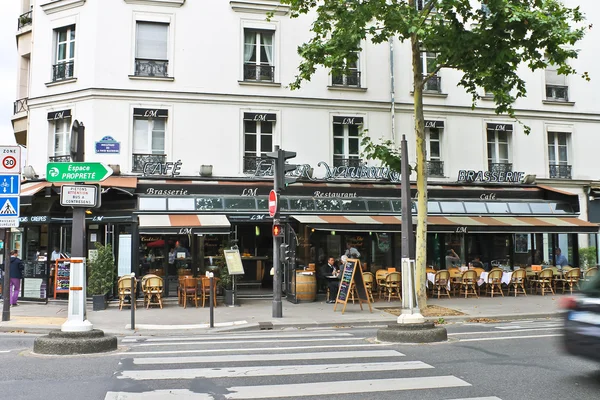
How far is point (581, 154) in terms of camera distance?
2277cm

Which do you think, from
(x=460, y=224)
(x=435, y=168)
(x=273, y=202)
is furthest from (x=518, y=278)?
(x=273, y=202)

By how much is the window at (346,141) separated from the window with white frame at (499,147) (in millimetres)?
5722

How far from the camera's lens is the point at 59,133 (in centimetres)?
1931

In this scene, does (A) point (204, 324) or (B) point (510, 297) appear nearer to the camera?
(A) point (204, 324)

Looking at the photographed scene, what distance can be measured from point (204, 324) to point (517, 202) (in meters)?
14.0

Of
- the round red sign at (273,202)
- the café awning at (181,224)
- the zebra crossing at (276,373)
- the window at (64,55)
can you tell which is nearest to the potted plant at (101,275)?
the café awning at (181,224)

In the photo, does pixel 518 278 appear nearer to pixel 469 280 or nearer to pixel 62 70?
pixel 469 280

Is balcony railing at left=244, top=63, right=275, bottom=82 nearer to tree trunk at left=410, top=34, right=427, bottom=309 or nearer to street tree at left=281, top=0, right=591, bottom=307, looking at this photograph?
street tree at left=281, top=0, right=591, bottom=307

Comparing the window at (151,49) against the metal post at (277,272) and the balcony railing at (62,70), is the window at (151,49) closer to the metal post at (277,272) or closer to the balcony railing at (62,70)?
the balcony railing at (62,70)

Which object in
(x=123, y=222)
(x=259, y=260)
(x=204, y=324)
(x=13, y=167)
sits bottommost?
(x=204, y=324)

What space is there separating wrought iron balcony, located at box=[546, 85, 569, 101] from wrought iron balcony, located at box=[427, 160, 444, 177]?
5.97 metres

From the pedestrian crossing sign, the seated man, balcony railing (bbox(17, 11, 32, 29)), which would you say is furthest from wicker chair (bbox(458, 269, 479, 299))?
balcony railing (bbox(17, 11, 32, 29))

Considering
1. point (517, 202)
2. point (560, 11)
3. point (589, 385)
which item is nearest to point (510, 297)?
point (517, 202)

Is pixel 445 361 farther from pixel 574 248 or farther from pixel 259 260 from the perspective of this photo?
pixel 574 248
